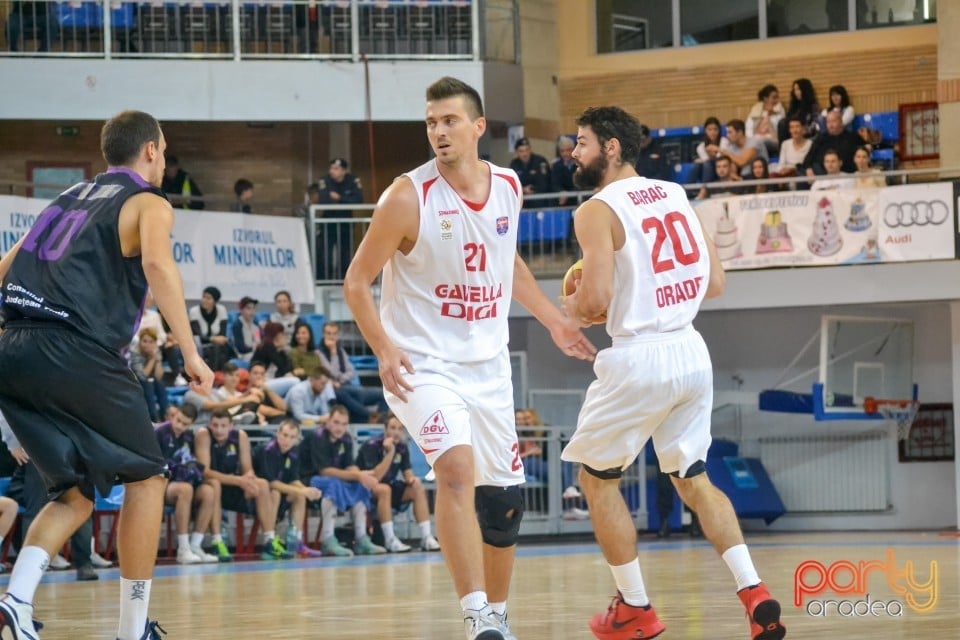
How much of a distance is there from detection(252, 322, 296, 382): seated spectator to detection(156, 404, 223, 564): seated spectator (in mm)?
2318

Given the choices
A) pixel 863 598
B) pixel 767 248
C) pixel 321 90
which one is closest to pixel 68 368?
pixel 863 598

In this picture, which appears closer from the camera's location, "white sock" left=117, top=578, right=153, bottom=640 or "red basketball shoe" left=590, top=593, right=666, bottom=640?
"white sock" left=117, top=578, right=153, bottom=640

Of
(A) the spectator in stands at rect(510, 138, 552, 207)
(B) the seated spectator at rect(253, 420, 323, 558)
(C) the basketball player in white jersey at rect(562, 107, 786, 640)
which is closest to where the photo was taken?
(C) the basketball player in white jersey at rect(562, 107, 786, 640)

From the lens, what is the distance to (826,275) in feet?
61.4

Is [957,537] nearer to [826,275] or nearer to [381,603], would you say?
[826,275]

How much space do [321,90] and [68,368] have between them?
1602cm

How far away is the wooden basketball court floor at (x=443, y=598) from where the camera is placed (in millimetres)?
6996

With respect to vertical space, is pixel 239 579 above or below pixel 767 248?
below

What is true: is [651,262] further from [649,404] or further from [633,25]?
[633,25]

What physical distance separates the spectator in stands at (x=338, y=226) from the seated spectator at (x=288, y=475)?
513 centimetres

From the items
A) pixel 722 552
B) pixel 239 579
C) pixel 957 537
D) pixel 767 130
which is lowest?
pixel 957 537

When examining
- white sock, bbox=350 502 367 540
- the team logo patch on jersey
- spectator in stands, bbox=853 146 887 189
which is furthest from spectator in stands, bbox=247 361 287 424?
the team logo patch on jersey

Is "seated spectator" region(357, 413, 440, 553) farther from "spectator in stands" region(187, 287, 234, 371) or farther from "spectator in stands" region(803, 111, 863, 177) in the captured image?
"spectator in stands" region(803, 111, 863, 177)

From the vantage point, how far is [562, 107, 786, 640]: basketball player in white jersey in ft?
20.7
